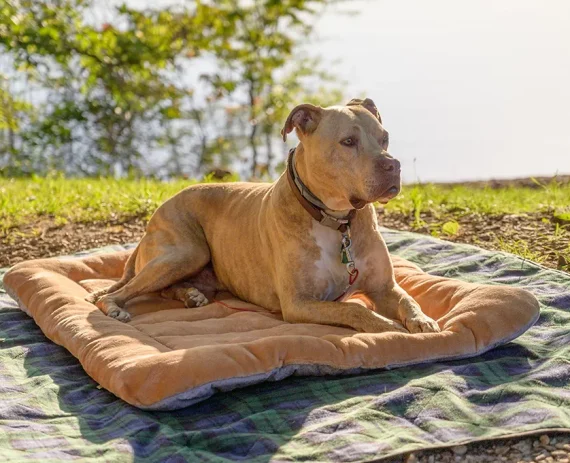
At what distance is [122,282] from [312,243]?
51.9 inches

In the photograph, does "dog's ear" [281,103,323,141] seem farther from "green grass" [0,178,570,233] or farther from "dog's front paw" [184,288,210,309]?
"green grass" [0,178,570,233]

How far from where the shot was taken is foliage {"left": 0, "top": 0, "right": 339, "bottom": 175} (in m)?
10.4

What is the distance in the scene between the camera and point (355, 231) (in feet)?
12.0

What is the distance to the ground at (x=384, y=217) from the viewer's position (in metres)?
4.96

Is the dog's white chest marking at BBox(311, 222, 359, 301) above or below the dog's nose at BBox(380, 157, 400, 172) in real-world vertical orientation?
below

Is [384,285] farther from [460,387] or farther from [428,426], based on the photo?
[428,426]

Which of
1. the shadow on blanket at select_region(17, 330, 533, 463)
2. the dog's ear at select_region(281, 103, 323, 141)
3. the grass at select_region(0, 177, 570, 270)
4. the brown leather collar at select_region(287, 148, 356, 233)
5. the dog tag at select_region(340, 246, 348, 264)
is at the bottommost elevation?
the shadow on blanket at select_region(17, 330, 533, 463)

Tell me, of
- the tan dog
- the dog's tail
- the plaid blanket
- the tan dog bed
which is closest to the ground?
the tan dog bed

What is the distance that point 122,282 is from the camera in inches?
173

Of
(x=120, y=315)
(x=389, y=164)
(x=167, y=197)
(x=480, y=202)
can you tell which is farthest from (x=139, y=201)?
(x=389, y=164)

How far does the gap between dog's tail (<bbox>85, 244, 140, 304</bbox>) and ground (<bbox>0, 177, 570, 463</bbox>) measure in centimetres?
120

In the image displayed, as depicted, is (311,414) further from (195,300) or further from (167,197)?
(167,197)

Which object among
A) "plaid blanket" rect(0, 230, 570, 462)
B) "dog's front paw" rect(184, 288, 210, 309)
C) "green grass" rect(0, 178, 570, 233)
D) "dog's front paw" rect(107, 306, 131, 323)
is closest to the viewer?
"plaid blanket" rect(0, 230, 570, 462)

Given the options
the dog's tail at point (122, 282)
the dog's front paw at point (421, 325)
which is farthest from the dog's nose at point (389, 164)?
the dog's tail at point (122, 282)
